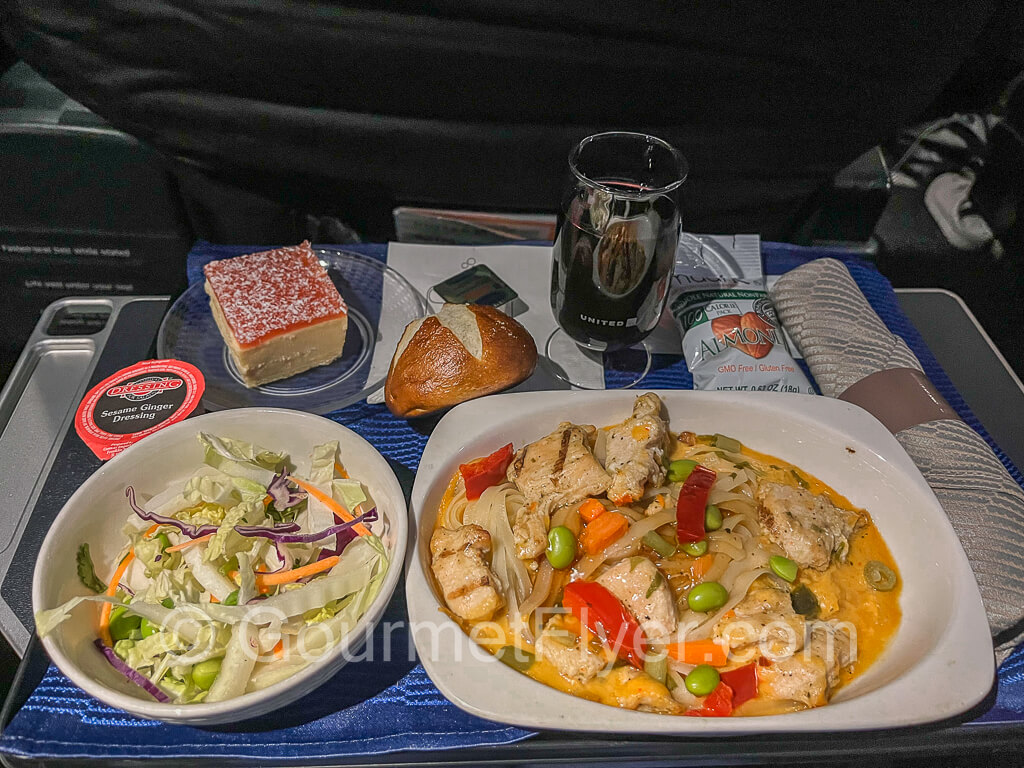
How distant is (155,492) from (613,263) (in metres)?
1.32

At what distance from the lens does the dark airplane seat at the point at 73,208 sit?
8.63 ft

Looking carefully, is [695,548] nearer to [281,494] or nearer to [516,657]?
[516,657]

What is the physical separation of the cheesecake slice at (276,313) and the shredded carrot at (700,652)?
1.32 meters

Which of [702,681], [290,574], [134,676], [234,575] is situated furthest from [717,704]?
[134,676]

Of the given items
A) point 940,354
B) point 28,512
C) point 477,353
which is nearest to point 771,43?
point 940,354

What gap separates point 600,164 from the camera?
2105 mm

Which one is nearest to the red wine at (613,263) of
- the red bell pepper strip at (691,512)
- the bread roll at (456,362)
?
the bread roll at (456,362)

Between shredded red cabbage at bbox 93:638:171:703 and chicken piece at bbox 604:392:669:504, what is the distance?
105 cm

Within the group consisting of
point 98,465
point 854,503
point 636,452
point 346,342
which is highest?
point 636,452

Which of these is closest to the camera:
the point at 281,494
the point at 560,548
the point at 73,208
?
the point at 560,548

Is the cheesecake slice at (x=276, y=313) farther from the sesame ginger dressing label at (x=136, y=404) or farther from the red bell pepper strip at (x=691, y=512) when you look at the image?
the red bell pepper strip at (x=691, y=512)

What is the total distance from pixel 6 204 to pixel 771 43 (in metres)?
2.94

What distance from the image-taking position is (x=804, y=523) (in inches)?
66.1

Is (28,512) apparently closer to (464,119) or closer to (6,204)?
(6,204)
